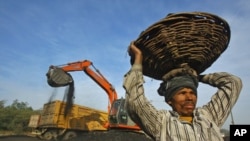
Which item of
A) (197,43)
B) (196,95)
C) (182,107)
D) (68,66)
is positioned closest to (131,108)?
(182,107)

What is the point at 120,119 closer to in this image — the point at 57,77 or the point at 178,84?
the point at 57,77

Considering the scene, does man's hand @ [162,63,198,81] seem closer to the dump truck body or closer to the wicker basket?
the wicker basket

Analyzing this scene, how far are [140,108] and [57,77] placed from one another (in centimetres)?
1300

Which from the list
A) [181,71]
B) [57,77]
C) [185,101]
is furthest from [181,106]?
[57,77]

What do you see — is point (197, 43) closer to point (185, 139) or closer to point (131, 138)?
point (185, 139)

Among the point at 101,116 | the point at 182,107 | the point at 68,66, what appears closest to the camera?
the point at 182,107

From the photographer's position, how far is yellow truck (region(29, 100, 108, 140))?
17.6 metres

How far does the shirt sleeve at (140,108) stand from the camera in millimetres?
2219

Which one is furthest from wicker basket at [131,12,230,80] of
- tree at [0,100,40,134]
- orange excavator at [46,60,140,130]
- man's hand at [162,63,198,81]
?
tree at [0,100,40,134]

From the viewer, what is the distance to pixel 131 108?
7.37 feet

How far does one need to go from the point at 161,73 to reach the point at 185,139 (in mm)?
709

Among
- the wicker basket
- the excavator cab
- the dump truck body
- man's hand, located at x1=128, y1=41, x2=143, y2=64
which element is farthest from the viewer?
the dump truck body

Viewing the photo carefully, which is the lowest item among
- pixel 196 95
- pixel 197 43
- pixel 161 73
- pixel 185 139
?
pixel 185 139

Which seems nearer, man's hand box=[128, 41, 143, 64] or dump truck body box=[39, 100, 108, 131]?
man's hand box=[128, 41, 143, 64]
